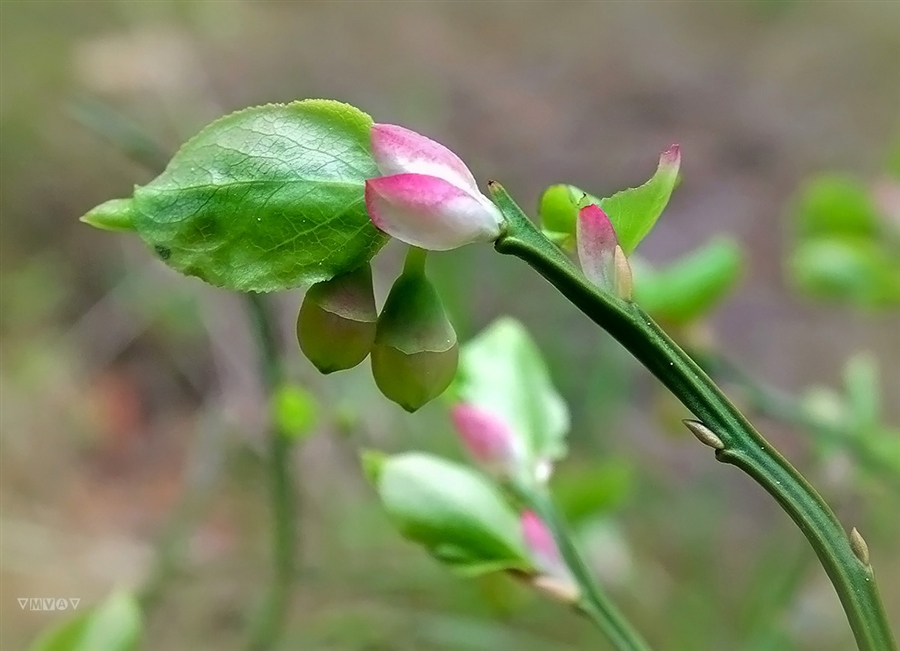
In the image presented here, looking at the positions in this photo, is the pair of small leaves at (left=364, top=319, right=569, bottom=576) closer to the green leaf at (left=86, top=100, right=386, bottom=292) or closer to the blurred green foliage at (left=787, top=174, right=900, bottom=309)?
the green leaf at (left=86, top=100, right=386, bottom=292)

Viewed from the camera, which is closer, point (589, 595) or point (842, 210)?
point (589, 595)

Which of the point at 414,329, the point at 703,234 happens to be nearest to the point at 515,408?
the point at 414,329

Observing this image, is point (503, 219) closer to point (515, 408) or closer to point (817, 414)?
point (515, 408)

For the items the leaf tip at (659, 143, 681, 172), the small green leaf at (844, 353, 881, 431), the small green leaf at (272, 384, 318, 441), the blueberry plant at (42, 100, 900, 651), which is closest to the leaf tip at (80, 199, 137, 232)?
the blueberry plant at (42, 100, 900, 651)

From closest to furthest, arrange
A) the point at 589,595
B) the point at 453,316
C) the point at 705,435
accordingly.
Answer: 1. the point at 705,435
2. the point at 589,595
3. the point at 453,316

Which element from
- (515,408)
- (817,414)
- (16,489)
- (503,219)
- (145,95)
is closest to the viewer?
(503,219)

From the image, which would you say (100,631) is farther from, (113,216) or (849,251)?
(849,251)

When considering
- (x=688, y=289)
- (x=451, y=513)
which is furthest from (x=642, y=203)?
→ (x=688, y=289)
